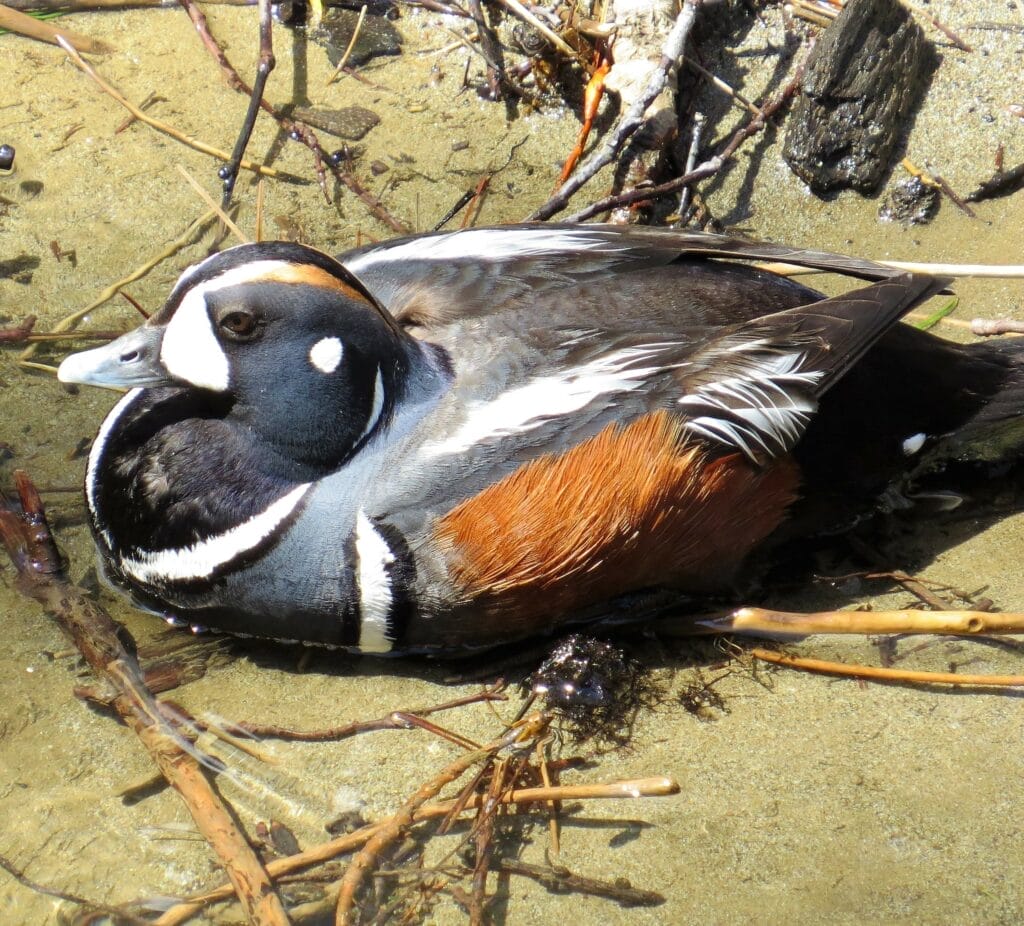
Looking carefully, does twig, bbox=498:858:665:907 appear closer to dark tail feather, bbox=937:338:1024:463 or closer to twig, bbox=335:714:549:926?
twig, bbox=335:714:549:926

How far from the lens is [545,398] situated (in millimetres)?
3088

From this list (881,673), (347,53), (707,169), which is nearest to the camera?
(881,673)

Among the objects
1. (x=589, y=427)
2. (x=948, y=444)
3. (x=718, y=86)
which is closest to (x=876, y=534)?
(x=948, y=444)

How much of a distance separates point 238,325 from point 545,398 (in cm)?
88

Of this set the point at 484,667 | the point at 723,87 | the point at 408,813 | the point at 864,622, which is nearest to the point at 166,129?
the point at 723,87

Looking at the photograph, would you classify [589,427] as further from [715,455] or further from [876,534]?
[876,534]

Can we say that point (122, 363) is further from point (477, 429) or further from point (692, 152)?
point (692, 152)

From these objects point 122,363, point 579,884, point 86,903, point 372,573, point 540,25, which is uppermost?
point 540,25

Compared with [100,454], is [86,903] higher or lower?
lower

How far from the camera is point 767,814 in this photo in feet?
8.89

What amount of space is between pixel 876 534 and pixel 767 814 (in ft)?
4.41

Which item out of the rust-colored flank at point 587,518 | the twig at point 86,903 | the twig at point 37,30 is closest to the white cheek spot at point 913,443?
the rust-colored flank at point 587,518

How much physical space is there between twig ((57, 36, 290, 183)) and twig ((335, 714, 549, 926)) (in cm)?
277

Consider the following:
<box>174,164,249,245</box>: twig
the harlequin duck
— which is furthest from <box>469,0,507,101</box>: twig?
the harlequin duck
